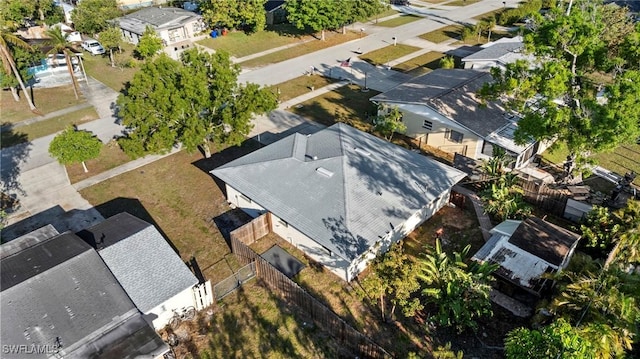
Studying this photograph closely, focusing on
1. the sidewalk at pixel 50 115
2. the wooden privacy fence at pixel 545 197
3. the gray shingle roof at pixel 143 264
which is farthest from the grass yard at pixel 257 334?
the sidewalk at pixel 50 115

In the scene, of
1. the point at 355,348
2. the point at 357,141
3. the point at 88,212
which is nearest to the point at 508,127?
the point at 357,141

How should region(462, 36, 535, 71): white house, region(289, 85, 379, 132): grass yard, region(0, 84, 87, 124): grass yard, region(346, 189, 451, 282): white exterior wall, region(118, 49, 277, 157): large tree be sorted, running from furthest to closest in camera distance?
region(462, 36, 535, 71): white house → region(0, 84, 87, 124): grass yard → region(289, 85, 379, 132): grass yard → region(118, 49, 277, 157): large tree → region(346, 189, 451, 282): white exterior wall

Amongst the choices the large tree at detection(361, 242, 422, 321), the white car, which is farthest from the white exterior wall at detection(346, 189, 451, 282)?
the white car

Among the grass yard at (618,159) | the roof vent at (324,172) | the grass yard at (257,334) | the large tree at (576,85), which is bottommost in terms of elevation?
the grass yard at (257,334)

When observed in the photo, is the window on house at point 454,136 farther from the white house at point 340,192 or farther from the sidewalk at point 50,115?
the sidewalk at point 50,115

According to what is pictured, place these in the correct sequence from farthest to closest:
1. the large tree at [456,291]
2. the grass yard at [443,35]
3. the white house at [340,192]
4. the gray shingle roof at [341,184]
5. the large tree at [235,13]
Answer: the grass yard at [443,35] → the large tree at [235,13] → the gray shingle roof at [341,184] → the white house at [340,192] → the large tree at [456,291]

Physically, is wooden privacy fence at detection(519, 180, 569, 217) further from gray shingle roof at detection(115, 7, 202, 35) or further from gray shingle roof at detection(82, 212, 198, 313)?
gray shingle roof at detection(115, 7, 202, 35)

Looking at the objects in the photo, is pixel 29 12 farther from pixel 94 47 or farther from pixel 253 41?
pixel 253 41
